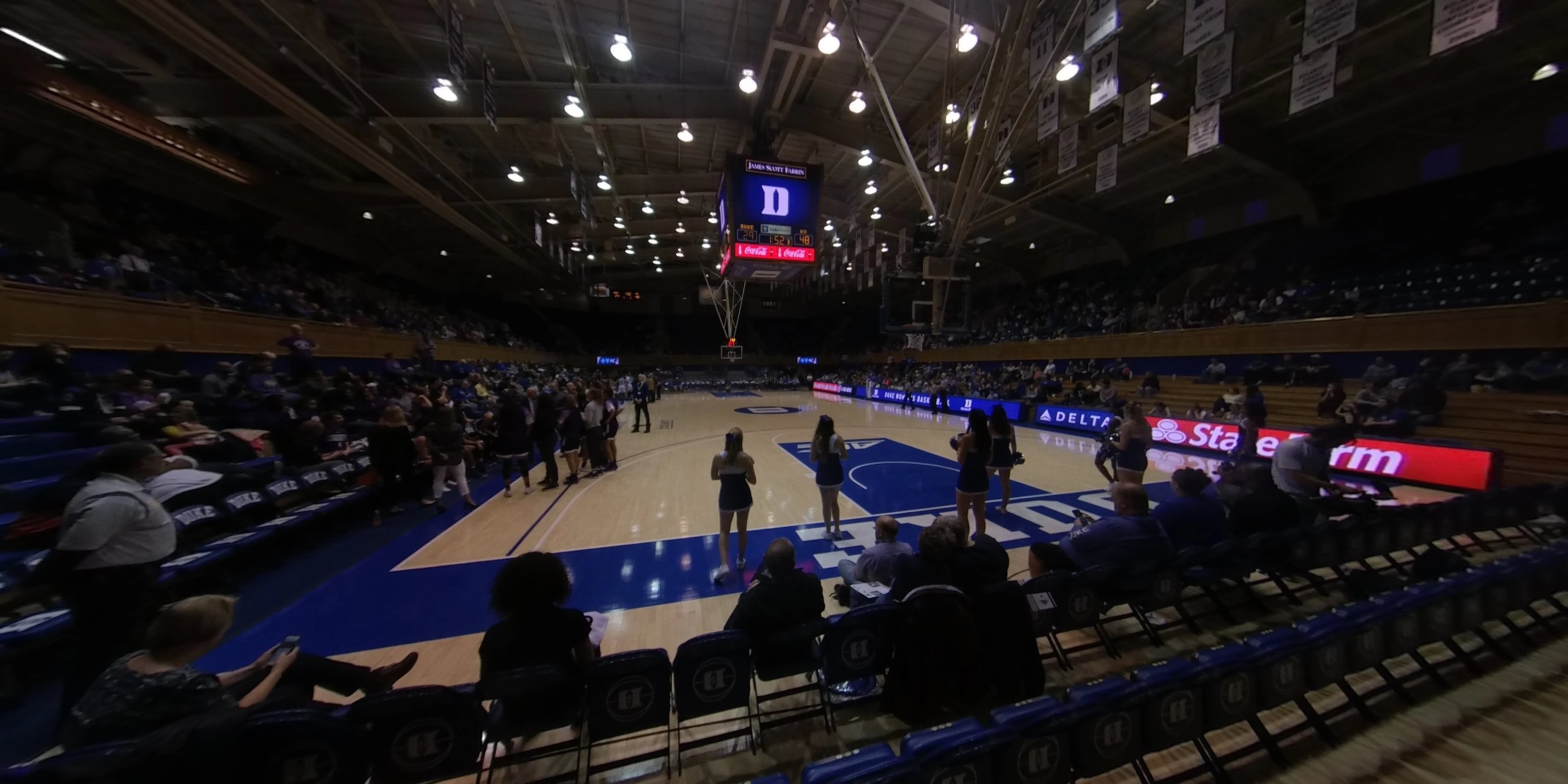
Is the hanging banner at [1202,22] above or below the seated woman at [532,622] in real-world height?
above

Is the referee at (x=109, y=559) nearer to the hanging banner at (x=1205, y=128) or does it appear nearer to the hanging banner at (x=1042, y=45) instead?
the hanging banner at (x=1042, y=45)

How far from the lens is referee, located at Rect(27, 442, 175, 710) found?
261cm

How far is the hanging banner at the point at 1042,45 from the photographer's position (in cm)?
733

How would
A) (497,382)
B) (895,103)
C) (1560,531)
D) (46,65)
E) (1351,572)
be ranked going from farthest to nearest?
(497,382) → (895,103) → (46,65) → (1560,531) → (1351,572)

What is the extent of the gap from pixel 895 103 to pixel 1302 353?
13113mm

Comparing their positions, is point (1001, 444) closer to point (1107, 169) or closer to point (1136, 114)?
point (1136, 114)

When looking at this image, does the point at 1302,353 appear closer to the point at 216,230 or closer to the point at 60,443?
the point at 60,443

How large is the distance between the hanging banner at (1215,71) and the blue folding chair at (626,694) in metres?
10.00

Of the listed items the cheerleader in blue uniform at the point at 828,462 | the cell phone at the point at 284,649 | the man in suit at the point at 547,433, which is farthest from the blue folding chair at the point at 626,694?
the man in suit at the point at 547,433

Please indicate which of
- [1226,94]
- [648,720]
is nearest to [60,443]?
[648,720]

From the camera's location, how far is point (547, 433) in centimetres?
819

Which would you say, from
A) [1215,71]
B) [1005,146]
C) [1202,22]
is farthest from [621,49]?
[1215,71]

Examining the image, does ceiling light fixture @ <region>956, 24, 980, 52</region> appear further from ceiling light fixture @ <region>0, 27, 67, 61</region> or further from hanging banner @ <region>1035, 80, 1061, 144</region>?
ceiling light fixture @ <region>0, 27, 67, 61</region>

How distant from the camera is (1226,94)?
691 centimetres
